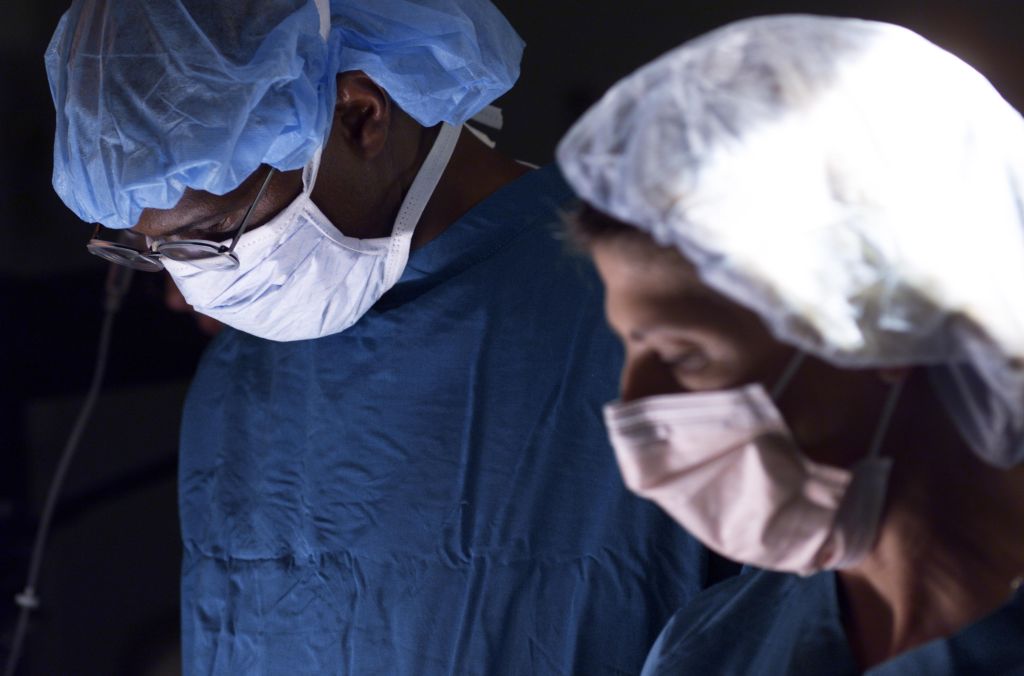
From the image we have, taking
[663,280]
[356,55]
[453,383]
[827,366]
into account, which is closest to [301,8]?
[356,55]

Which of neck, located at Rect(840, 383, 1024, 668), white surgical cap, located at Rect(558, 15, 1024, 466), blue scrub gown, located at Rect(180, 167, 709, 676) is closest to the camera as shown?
white surgical cap, located at Rect(558, 15, 1024, 466)

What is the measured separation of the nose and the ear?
1.94 ft

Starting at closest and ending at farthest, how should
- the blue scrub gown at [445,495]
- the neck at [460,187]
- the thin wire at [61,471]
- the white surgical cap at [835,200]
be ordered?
1. the white surgical cap at [835,200]
2. the blue scrub gown at [445,495]
3. the neck at [460,187]
4. the thin wire at [61,471]

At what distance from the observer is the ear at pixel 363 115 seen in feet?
4.15

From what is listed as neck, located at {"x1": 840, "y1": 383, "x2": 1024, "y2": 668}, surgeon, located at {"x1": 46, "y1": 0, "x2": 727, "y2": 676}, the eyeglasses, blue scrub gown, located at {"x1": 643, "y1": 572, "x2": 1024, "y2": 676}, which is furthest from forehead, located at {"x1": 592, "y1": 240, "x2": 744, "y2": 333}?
the eyeglasses

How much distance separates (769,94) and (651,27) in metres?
1.01

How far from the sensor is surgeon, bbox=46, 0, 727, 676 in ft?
3.71

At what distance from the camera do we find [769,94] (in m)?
0.71

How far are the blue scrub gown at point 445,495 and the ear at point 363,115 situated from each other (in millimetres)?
153

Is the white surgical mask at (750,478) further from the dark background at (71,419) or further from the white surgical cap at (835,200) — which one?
the dark background at (71,419)

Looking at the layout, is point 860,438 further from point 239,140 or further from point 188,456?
point 188,456

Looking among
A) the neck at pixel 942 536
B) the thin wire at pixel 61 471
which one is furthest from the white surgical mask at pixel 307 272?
the thin wire at pixel 61 471

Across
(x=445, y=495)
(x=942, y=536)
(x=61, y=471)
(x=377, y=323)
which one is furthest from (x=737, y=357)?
(x=61, y=471)

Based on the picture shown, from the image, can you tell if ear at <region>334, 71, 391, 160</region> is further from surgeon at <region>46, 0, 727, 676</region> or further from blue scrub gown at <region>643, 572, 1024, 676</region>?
blue scrub gown at <region>643, 572, 1024, 676</region>
